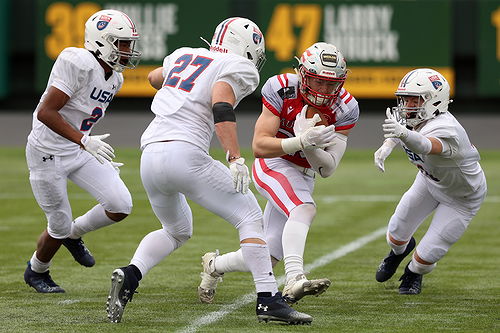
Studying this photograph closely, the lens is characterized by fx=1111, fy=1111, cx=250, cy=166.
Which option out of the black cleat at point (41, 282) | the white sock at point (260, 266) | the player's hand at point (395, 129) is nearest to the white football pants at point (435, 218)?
the player's hand at point (395, 129)

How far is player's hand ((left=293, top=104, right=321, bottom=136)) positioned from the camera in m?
6.55

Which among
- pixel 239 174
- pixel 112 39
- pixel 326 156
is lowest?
pixel 326 156

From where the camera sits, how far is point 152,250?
6.64m

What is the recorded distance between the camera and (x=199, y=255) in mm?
9406

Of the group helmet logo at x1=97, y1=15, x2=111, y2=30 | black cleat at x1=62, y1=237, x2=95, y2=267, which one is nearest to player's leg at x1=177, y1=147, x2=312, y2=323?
helmet logo at x1=97, y1=15, x2=111, y2=30

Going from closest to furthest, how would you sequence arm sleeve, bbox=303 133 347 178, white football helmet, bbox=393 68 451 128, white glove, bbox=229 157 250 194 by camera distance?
white glove, bbox=229 157 250 194
arm sleeve, bbox=303 133 347 178
white football helmet, bbox=393 68 451 128

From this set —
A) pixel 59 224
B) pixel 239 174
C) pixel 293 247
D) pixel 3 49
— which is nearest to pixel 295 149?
pixel 239 174

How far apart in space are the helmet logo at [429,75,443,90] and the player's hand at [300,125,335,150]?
1184 millimetres

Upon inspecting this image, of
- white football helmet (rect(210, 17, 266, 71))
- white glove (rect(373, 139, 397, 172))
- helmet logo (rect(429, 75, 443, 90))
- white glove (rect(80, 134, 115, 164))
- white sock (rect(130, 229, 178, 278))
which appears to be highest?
white football helmet (rect(210, 17, 266, 71))

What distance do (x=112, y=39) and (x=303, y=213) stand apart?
6.12 ft

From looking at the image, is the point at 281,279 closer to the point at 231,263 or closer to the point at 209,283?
the point at 209,283

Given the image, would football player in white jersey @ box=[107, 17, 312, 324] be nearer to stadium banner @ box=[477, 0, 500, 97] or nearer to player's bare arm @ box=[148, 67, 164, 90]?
player's bare arm @ box=[148, 67, 164, 90]

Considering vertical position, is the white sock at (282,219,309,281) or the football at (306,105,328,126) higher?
the football at (306,105,328,126)

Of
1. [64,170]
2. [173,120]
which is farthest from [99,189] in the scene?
[173,120]
